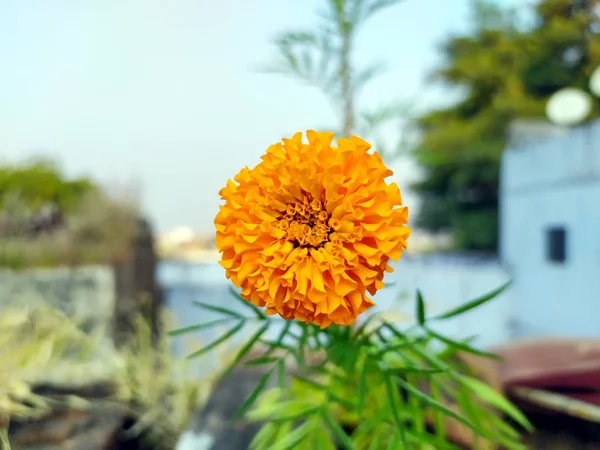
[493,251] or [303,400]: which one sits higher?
[493,251]

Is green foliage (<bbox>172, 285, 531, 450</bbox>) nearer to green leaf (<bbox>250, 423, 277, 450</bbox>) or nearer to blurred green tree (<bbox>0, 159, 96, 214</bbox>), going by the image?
green leaf (<bbox>250, 423, 277, 450</bbox>)

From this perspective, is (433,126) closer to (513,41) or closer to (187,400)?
(513,41)

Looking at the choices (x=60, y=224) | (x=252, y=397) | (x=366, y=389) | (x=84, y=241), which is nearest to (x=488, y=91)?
(x=366, y=389)

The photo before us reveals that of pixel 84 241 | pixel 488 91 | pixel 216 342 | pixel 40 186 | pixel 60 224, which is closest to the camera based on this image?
pixel 216 342

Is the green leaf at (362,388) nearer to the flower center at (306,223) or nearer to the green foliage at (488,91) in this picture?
the flower center at (306,223)

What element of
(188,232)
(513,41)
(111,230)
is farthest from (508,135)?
(111,230)

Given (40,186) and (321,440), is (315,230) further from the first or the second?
(40,186)

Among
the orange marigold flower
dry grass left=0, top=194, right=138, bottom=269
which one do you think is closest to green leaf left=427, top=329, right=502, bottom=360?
the orange marigold flower
